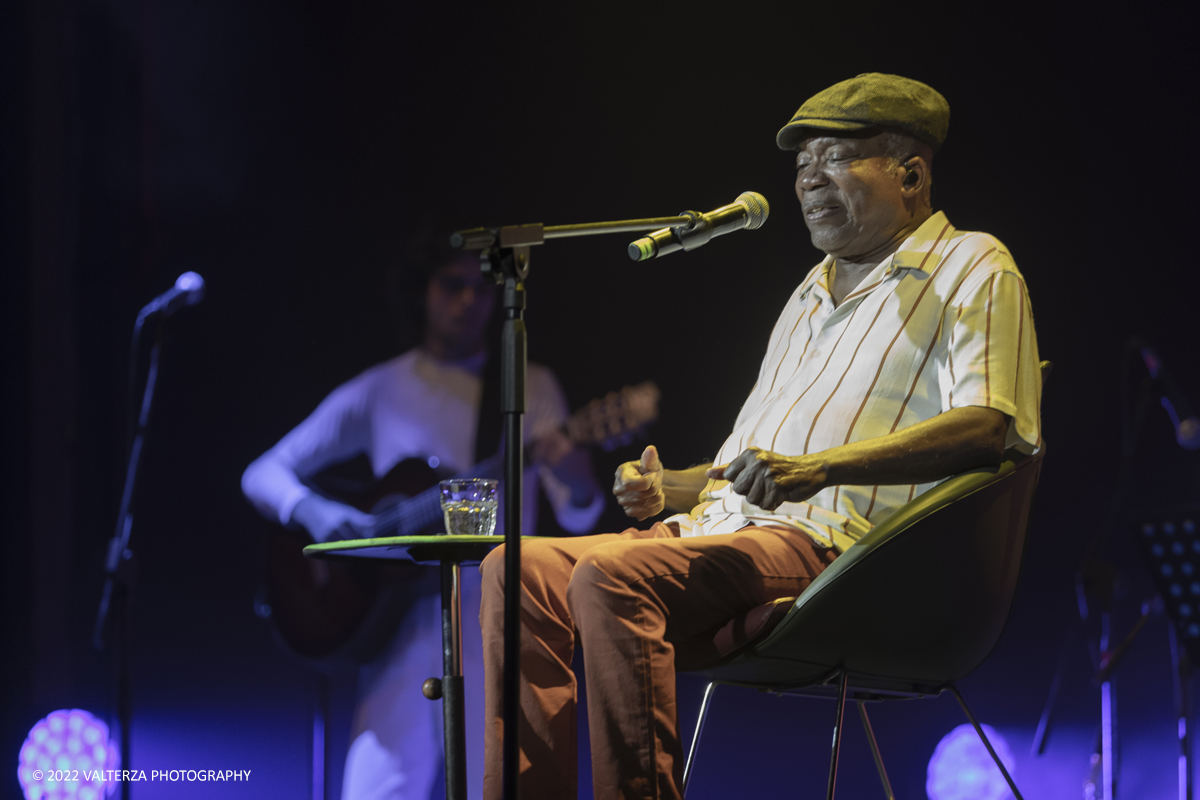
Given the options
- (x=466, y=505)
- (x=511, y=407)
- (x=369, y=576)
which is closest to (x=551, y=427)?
(x=369, y=576)

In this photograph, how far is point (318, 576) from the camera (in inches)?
108

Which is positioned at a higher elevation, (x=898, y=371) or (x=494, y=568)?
(x=898, y=371)

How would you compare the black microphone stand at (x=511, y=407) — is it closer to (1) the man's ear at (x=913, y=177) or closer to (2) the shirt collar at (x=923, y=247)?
(2) the shirt collar at (x=923, y=247)

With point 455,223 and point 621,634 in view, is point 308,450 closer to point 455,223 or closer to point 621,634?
point 455,223

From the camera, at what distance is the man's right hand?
5.36 ft

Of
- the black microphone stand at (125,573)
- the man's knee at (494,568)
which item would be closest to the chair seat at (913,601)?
the man's knee at (494,568)

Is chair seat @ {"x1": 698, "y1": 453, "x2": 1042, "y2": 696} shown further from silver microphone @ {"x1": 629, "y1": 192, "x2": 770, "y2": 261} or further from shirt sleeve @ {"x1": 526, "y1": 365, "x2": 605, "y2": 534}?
shirt sleeve @ {"x1": 526, "y1": 365, "x2": 605, "y2": 534}

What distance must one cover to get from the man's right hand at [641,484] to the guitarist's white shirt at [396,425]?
1.09 meters

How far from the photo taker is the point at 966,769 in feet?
8.21

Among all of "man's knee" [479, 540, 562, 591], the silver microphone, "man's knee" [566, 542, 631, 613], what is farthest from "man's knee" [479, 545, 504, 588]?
the silver microphone

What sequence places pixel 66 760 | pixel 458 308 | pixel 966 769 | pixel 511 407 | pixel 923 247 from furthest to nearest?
pixel 458 308 < pixel 66 760 < pixel 966 769 < pixel 923 247 < pixel 511 407

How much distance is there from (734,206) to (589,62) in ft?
5.65

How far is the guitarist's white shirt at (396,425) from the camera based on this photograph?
278 cm

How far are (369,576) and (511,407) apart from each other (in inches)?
71.0
